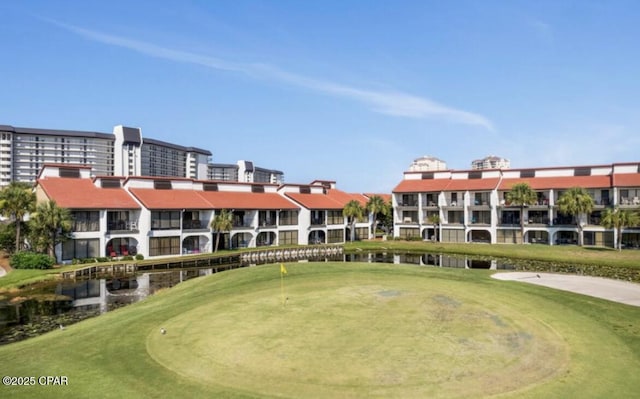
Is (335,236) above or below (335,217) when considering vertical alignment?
below

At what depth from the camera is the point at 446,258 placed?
182 ft

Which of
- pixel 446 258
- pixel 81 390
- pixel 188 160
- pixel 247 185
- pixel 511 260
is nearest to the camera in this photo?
pixel 81 390

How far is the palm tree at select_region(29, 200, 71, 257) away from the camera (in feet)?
141

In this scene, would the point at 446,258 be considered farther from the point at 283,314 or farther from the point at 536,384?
the point at 536,384

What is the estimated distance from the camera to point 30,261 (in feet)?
135

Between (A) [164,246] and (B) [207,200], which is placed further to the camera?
(B) [207,200]

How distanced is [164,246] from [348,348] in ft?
142

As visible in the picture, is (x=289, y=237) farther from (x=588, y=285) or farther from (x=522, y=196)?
(x=588, y=285)

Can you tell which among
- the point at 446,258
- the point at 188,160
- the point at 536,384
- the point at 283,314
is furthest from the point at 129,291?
the point at 188,160

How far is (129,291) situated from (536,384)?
101 feet

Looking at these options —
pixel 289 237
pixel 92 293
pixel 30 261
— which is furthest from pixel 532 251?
pixel 30 261

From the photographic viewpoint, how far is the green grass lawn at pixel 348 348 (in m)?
12.9

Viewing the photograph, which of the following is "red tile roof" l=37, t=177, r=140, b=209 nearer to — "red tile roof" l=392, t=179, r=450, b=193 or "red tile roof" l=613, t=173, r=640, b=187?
"red tile roof" l=392, t=179, r=450, b=193

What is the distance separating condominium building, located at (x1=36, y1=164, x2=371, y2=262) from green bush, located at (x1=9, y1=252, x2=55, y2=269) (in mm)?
4429
